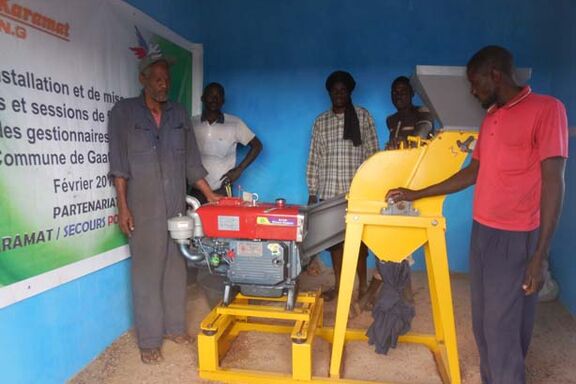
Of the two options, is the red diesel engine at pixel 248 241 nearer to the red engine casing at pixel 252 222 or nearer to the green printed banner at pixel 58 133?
the red engine casing at pixel 252 222

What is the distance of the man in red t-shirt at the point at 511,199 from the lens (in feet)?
5.20

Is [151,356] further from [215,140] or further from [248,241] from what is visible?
[215,140]

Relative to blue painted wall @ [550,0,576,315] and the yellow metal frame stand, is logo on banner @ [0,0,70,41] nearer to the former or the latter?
the yellow metal frame stand

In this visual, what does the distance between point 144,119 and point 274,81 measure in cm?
188

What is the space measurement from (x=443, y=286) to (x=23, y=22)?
7.72 feet

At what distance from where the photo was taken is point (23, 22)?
1.93 m

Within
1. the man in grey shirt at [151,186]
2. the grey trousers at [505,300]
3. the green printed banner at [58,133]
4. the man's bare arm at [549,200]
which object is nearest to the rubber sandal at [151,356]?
the man in grey shirt at [151,186]

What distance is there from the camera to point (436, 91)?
1973mm

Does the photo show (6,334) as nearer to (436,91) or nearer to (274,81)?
(436,91)

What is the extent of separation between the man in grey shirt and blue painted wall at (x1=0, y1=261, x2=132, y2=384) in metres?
0.22

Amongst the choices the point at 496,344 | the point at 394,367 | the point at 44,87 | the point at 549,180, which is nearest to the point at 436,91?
the point at 549,180

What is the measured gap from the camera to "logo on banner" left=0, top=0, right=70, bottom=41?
5.99 feet

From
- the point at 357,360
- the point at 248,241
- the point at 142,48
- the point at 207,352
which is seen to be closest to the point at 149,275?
the point at 207,352

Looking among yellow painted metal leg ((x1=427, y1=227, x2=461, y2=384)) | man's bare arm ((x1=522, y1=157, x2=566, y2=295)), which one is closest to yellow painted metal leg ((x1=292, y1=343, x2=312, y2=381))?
yellow painted metal leg ((x1=427, y1=227, x2=461, y2=384))
